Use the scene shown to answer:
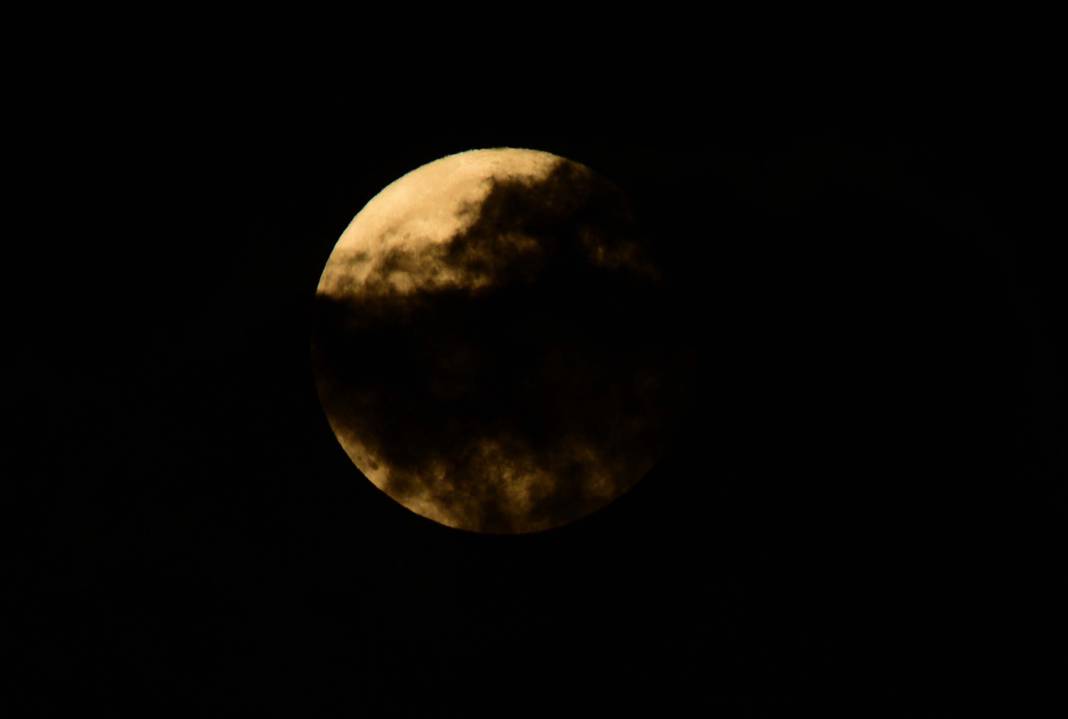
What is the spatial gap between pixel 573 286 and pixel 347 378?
27.5 inches

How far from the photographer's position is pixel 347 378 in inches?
67.9

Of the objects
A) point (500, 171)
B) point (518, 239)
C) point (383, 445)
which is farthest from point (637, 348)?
point (383, 445)

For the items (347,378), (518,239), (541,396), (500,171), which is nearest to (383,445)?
(347,378)

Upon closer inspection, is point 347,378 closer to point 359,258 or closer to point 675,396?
point 359,258

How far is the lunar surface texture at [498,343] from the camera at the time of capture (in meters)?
1.62

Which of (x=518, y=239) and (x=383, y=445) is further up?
(x=518, y=239)

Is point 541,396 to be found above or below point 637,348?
below

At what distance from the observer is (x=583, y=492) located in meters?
1.76

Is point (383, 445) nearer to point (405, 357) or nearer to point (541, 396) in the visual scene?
point (405, 357)

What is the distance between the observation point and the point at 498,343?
1.61 metres

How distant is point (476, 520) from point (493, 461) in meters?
0.23

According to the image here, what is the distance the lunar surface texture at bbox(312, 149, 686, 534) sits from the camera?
1.62 meters

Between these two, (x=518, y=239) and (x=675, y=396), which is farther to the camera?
(x=675, y=396)

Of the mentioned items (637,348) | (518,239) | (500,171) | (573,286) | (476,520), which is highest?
(500,171)
